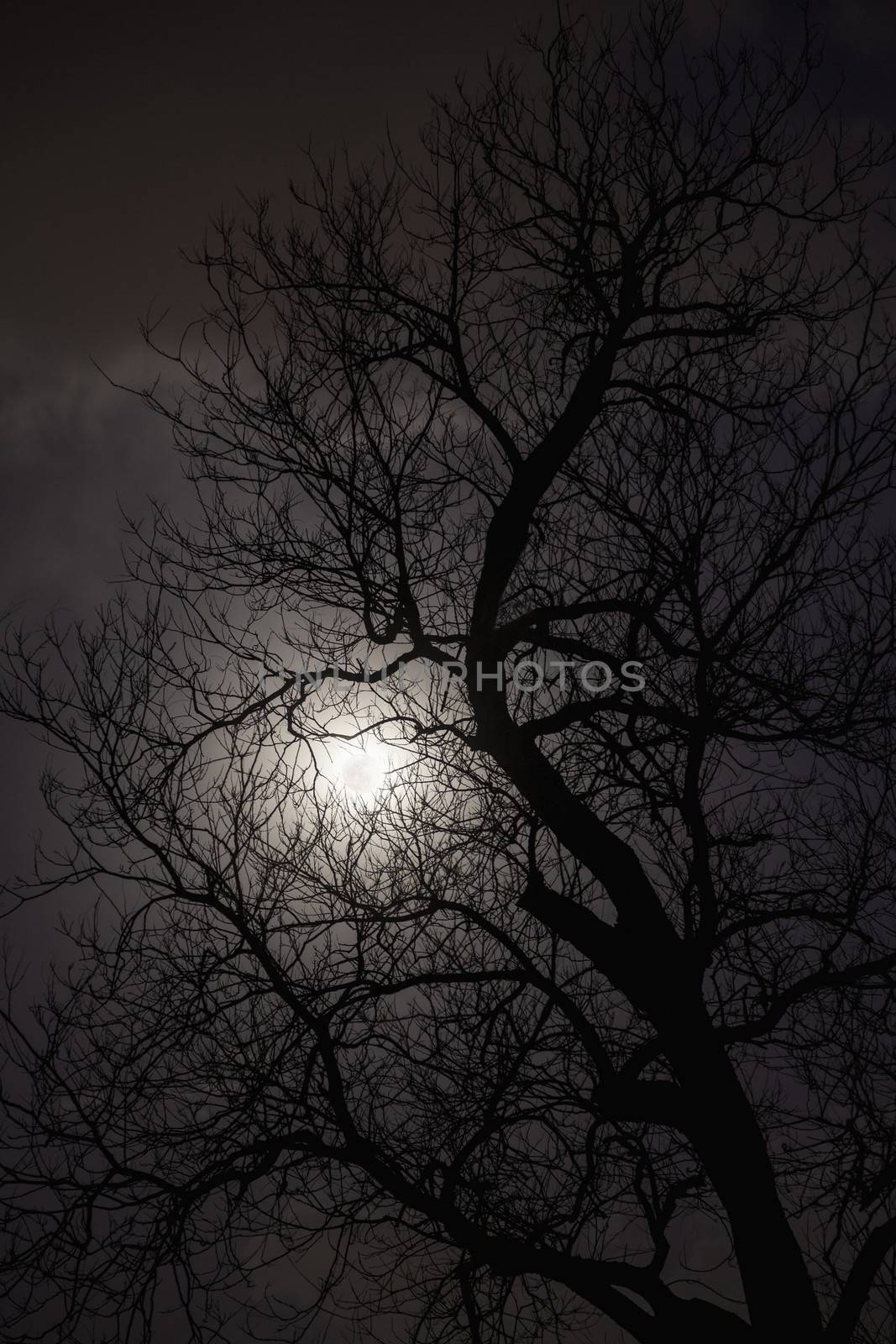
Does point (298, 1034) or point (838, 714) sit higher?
point (838, 714)

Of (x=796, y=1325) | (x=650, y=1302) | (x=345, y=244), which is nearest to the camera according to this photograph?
(x=796, y=1325)

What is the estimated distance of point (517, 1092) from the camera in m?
5.86

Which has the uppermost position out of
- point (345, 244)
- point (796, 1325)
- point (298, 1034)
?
point (345, 244)

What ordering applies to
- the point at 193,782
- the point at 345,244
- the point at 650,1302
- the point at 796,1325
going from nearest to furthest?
the point at 796,1325, the point at 650,1302, the point at 193,782, the point at 345,244

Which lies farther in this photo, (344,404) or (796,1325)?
(344,404)

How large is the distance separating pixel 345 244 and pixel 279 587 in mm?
1964

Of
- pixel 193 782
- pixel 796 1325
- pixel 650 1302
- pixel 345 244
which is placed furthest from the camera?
pixel 345 244

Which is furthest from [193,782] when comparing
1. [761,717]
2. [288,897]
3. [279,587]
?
[761,717]

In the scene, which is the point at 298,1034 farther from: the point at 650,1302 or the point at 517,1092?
the point at 650,1302

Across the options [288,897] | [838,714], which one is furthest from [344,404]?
[838,714]

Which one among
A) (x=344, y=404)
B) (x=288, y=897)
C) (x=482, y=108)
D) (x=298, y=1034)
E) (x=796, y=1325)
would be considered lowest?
(x=796, y=1325)

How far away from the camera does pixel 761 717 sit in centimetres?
614

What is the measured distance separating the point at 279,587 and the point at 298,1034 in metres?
2.47

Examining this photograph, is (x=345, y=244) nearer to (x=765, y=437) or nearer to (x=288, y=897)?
(x=765, y=437)
